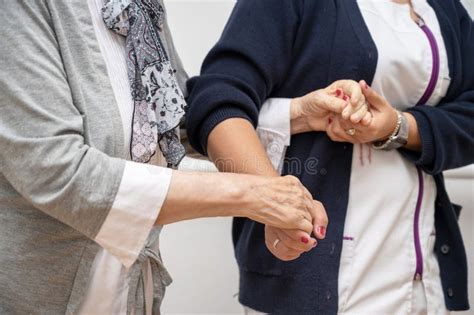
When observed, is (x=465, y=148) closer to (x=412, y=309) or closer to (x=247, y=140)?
(x=412, y=309)

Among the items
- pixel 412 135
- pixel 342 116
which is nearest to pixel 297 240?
pixel 342 116

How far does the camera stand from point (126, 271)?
0.81 m

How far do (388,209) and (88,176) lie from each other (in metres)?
0.55

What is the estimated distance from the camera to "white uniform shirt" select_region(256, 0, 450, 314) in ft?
3.29

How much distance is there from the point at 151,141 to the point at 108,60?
0.40 ft

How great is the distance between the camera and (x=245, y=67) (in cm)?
99

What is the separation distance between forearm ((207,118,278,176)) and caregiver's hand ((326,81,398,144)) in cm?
14

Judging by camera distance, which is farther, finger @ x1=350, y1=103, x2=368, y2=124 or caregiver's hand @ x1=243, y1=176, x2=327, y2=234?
finger @ x1=350, y1=103, x2=368, y2=124

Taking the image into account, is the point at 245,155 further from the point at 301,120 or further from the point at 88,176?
the point at 88,176

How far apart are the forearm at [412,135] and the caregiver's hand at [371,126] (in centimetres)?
4

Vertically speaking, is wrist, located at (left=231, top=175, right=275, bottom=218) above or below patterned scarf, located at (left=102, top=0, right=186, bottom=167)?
below

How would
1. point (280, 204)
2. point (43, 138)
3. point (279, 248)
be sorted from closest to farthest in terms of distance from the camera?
point (43, 138), point (280, 204), point (279, 248)

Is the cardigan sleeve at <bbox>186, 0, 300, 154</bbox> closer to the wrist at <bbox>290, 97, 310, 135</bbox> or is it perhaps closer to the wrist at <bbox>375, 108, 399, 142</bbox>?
the wrist at <bbox>290, 97, 310, 135</bbox>

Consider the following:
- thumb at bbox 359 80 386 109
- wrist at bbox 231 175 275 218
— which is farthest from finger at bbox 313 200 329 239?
thumb at bbox 359 80 386 109
